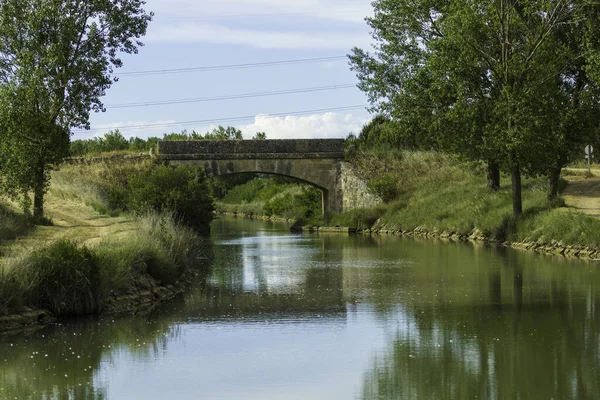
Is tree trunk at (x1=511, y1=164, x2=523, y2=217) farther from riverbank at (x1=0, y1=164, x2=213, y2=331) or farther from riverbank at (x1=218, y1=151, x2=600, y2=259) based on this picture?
riverbank at (x1=0, y1=164, x2=213, y2=331)

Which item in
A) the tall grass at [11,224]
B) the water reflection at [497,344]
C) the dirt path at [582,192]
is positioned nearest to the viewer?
the water reflection at [497,344]

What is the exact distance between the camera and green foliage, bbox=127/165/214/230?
39.6 metres

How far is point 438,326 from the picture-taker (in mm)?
19344

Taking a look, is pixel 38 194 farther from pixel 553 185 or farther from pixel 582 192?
pixel 582 192

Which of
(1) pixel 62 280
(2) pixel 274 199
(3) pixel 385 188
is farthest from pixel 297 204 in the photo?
(1) pixel 62 280

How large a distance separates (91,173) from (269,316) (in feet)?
117

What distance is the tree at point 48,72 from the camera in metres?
33.2

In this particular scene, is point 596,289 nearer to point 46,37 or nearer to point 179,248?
point 179,248

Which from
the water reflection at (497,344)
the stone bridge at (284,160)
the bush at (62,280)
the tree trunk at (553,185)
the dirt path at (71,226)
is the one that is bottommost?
the water reflection at (497,344)

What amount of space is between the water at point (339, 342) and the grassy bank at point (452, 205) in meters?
7.08

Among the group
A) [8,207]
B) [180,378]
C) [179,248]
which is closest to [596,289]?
[179,248]

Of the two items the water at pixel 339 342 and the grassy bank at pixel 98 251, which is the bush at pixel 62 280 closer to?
the grassy bank at pixel 98 251

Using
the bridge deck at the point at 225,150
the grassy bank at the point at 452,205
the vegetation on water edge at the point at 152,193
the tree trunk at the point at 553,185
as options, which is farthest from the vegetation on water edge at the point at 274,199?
the tree trunk at the point at 553,185

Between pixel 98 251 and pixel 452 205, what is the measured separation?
27.9 m
